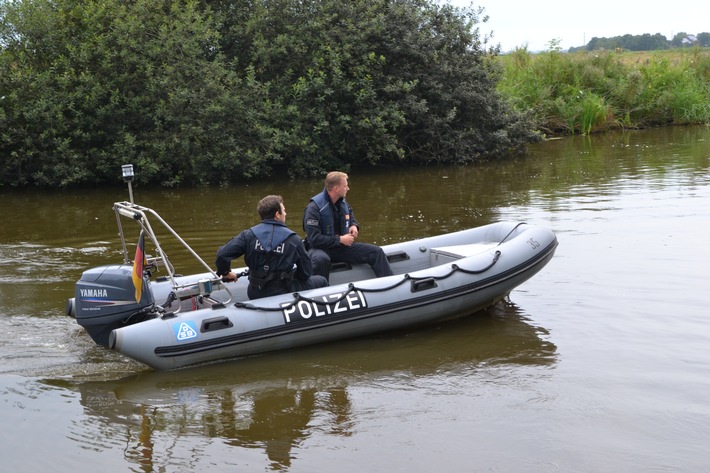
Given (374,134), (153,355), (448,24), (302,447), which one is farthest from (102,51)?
(302,447)

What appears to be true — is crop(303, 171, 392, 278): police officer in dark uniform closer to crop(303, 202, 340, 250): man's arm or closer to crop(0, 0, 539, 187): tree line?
crop(303, 202, 340, 250): man's arm

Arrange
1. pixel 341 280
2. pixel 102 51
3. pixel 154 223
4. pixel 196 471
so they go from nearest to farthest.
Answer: pixel 196 471 < pixel 341 280 < pixel 154 223 < pixel 102 51

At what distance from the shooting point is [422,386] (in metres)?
5.06

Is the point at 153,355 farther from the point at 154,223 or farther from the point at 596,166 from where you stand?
the point at 596,166

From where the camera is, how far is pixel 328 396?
4938mm

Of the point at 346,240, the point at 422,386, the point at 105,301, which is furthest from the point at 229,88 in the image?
the point at 422,386

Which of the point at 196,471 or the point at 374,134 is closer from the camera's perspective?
the point at 196,471

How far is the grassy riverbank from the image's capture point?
60.4 feet

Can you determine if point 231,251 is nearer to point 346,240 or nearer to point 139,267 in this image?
point 139,267

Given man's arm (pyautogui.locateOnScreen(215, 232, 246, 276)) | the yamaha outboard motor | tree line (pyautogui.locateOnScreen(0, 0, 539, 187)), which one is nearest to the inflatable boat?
the yamaha outboard motor

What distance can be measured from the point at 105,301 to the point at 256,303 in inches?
38.3

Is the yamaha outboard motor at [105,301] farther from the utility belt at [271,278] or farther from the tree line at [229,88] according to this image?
the tree line at [229,88]

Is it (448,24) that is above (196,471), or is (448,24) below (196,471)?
above

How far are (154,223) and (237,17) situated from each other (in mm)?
5024
